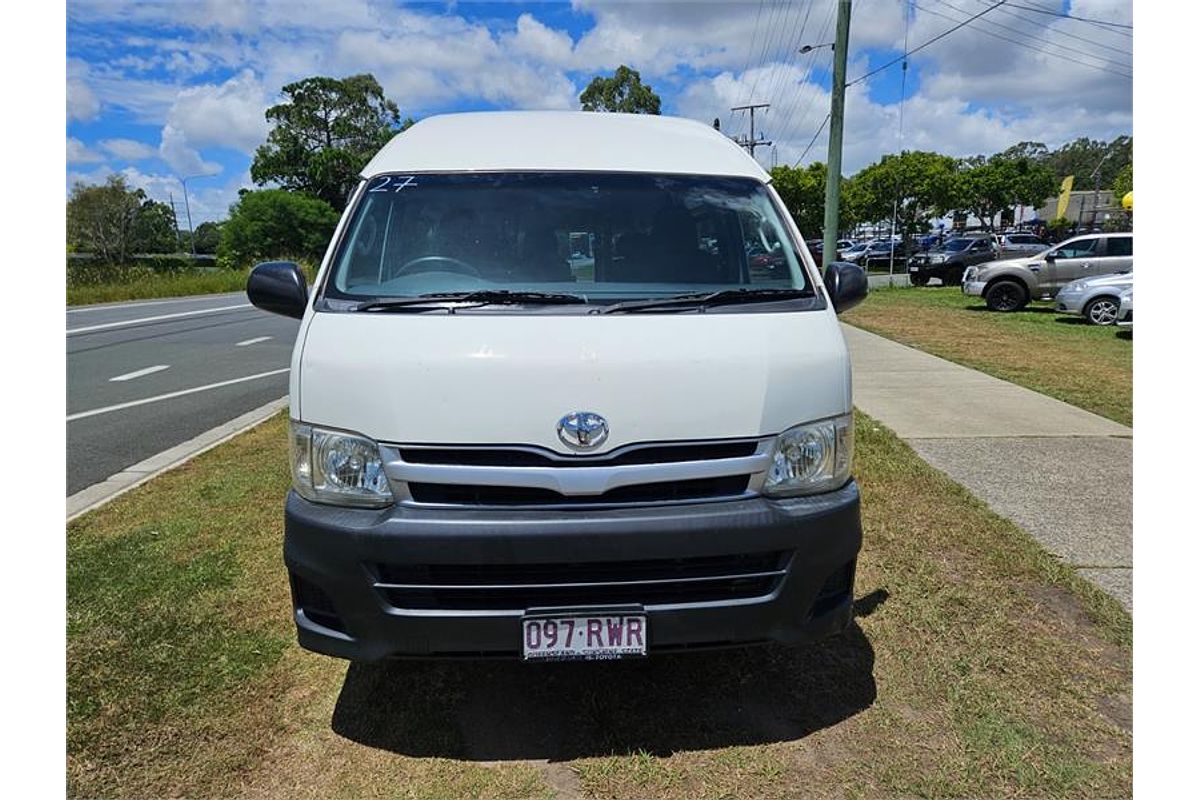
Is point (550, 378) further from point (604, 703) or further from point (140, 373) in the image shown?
point (140, 373)

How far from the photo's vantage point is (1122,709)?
298 centimetres

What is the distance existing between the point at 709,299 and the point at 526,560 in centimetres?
114

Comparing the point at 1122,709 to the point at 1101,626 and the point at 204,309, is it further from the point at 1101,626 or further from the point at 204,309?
the point at 204,309

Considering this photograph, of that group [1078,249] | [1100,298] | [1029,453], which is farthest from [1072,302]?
[1029,453]

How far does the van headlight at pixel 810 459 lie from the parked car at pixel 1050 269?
1753 cm

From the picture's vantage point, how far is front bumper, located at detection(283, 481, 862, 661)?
239 centimetres

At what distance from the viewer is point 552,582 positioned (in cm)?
246

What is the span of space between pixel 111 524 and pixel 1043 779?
4.85 metres

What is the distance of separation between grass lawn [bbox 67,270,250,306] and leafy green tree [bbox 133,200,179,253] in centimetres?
3841

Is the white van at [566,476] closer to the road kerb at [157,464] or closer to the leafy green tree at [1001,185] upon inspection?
the road kerb at [157,464]

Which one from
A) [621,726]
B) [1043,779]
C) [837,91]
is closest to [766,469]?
[621,726]

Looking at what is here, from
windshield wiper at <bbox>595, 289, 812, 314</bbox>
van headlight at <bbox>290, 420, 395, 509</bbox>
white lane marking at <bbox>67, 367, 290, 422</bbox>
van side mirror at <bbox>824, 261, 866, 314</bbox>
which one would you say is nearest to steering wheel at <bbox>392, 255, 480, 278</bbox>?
windshield wiper at <bbox>595, 289, 812, 314</bbox>

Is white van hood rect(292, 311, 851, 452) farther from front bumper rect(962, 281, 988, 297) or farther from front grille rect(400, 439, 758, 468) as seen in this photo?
front bumper rect(962, 281, 988, 297)

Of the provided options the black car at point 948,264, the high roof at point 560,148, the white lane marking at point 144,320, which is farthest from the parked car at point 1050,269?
the white lane marking at point 144,320
